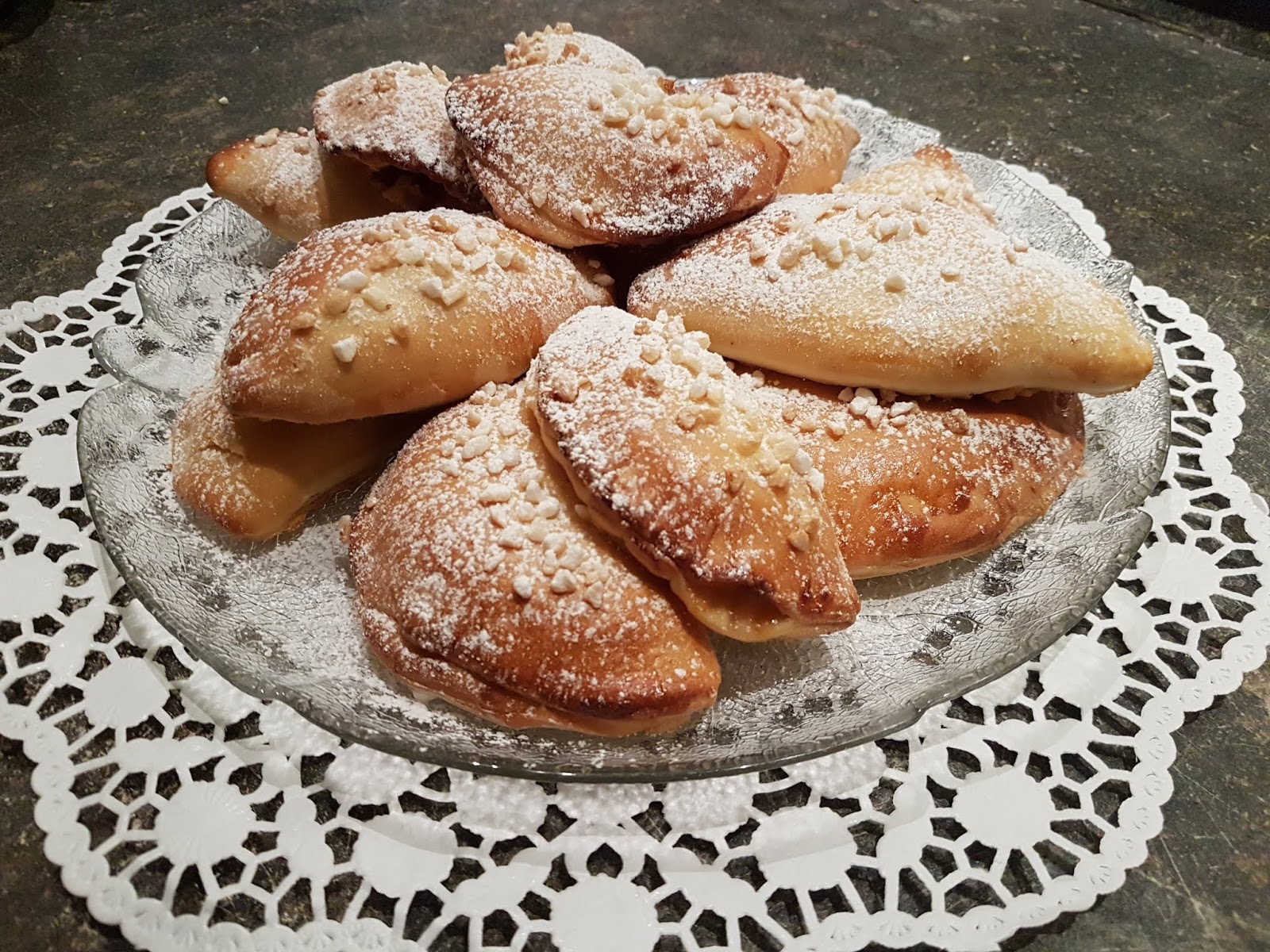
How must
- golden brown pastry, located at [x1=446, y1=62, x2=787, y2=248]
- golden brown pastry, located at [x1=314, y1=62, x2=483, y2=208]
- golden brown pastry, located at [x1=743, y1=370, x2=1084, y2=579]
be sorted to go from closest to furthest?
1. golden brown pastry, located at [x1=743, y1=370, x2=1084, y2=579]
2. golden brown pastry, located at [x1=446, y1=62, x2=787, y2=248]
3. golden brown pastry, located at [x1=314, y1=62, x2=483, y2=208]

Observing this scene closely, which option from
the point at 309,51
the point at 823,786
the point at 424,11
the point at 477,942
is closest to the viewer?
the point at 477,942

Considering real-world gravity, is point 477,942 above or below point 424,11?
below

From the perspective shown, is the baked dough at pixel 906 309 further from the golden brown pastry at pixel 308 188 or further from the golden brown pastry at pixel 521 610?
the golden brown pastry at pixel 308 188

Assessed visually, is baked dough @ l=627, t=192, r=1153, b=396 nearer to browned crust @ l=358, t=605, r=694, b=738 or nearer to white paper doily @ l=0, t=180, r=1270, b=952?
white paper doily @ l=0, t=180, r=1270, b=952

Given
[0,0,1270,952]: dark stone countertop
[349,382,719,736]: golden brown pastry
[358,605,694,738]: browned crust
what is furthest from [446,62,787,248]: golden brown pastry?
[0,0,1270,952]: dark stone countertop

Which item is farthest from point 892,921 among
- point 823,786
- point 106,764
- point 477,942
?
point 106,764

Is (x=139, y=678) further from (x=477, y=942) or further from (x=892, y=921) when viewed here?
(x=892, y=921)

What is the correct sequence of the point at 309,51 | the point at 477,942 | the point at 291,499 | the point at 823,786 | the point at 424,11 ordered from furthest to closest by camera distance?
the point at 424,11
the point at 309,51
the point at 291,499
the point at 823,786
the point at 477,942
